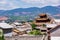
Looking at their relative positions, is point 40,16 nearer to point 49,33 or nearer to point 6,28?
point 6,28

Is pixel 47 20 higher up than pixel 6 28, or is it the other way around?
pixel 6 28

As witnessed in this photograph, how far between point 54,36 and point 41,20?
3254 centimetres

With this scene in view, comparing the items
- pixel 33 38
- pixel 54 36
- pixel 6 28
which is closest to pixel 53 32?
pixel 54 36

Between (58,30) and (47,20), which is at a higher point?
(58,30)

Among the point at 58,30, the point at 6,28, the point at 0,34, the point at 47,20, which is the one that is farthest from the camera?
the point at 47,20

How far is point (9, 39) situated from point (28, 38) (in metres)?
1.40

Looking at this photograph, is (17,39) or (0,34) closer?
(0,34)

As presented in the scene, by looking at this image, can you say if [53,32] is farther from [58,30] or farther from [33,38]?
[33,38]

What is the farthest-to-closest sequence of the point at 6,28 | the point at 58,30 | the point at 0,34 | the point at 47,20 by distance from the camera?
the point at 47,20 < the point at 6,28 < the point at 58,30 < the point at 0,34

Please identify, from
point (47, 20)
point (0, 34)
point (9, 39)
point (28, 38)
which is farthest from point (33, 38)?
point (47, 20)

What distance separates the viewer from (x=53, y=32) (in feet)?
62.1

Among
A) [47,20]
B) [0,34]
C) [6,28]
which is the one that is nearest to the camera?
[0,34]

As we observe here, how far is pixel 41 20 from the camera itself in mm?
51312

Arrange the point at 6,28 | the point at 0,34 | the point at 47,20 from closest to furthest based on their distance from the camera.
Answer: the point at 0,34
the point at 6,28
the point at 47,20
